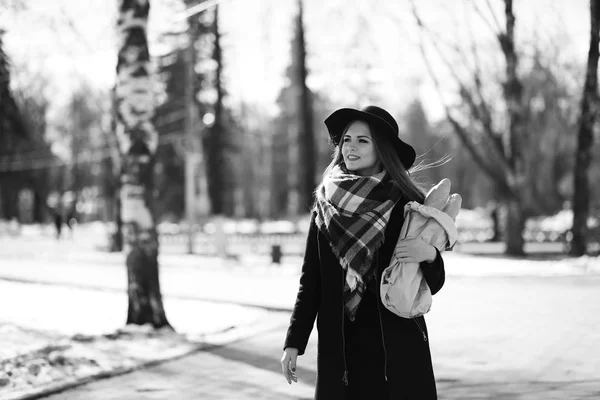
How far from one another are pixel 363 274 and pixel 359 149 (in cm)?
51

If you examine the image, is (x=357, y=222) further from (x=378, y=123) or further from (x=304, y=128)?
(x=304, y=128)

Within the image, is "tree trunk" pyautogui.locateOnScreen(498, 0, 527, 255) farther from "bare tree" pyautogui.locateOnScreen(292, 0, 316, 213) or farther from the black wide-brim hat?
the black wide-brim hat

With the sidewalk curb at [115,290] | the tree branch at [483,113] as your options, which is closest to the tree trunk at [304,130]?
the tree branch at [483,113]

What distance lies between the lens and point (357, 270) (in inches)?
115

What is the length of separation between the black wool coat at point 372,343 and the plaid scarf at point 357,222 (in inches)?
2.6

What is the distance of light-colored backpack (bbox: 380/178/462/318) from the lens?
9.27 ft

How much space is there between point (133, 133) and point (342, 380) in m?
6.86

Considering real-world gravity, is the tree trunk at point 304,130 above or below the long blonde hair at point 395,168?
above

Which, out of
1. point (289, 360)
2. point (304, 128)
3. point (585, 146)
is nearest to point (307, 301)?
point (289, 360)

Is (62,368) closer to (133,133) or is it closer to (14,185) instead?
(133,133)

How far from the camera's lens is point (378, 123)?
120 inches

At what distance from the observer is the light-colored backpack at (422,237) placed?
282cm

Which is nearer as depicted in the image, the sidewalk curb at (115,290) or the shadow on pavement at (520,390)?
the shadow on pavement at (520,390)

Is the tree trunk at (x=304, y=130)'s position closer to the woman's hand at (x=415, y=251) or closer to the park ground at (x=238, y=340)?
the park ground at (x=238, y=340)
